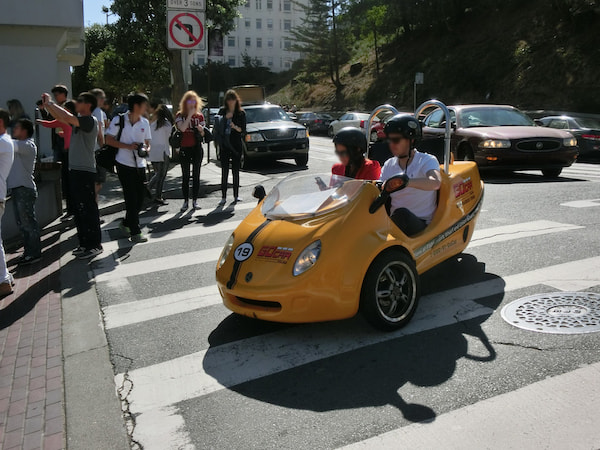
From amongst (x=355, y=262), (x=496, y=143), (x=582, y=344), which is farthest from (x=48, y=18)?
(x=582, y=344)

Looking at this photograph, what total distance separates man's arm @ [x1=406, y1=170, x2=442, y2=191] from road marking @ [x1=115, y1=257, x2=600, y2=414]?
98 centimetres

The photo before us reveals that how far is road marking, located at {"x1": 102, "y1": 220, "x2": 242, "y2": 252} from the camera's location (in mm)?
7746

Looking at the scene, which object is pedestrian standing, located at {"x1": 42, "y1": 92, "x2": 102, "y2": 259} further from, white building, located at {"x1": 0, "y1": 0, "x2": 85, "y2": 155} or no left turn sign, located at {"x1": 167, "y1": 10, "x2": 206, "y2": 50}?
white building, located at {"x1": 0, "y1": 0, "x2": 85, "y2": 155}

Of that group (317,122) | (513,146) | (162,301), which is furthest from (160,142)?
(317,122)

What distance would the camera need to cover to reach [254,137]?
51.6ft

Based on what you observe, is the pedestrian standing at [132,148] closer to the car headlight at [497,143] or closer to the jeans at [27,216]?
the jeans at [27,216]

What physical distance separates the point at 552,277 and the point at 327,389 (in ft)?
9.67

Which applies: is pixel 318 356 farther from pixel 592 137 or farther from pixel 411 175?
A: pixel 592 137

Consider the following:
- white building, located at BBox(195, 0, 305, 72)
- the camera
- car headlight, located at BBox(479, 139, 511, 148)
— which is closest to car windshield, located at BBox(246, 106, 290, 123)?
car headlight, located at BBox(479, 139, 511, 148)

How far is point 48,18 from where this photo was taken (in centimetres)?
1321

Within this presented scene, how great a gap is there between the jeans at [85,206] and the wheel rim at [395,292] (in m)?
3.99

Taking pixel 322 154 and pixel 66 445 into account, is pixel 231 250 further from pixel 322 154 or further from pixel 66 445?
pixel 322 154

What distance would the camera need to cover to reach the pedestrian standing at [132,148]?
24.6 ft

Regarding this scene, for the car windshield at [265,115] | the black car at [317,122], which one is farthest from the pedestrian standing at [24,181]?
the black car at [317,122]
